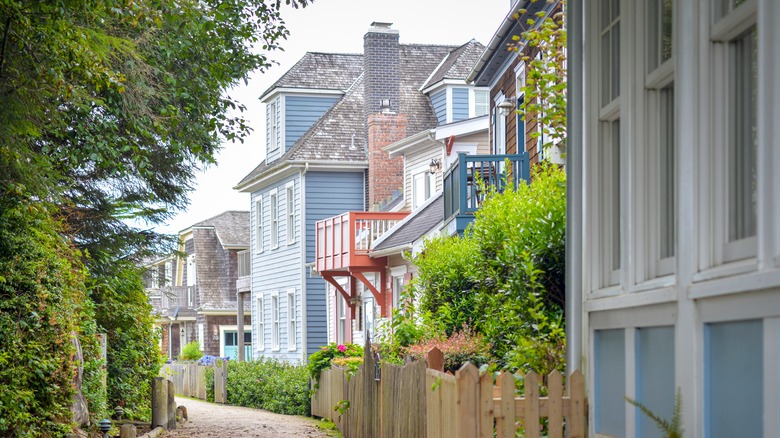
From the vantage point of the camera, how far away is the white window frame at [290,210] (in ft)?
121

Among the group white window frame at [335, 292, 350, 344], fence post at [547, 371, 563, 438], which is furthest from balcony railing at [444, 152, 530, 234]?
white window frame at [335, 292, 350, 344]

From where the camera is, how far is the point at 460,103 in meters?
33.5

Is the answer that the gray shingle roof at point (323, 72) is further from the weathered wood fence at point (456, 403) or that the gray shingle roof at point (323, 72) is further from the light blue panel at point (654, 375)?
the light blue panel at point (654, 375)

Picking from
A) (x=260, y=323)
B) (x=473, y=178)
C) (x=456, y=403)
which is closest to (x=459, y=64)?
(x=260, y=323)

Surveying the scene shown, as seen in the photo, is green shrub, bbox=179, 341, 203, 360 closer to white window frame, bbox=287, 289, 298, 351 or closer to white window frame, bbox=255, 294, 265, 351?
white window frame, bbox=255, 294, 265, 351

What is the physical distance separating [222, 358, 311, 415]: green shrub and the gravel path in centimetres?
72

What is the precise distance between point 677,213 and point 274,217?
113 feet

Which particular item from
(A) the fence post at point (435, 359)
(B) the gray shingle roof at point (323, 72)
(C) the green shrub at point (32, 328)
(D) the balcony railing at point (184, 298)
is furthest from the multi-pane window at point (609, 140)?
(D) the balcony railing at point (184, 298)

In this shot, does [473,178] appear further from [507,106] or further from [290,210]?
[290,210]

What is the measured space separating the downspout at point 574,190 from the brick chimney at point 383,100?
27.1 meters

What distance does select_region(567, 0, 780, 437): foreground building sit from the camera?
4.04 meters

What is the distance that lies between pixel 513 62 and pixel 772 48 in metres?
17.4

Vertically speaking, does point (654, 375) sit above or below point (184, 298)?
above

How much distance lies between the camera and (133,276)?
18.7 meters
